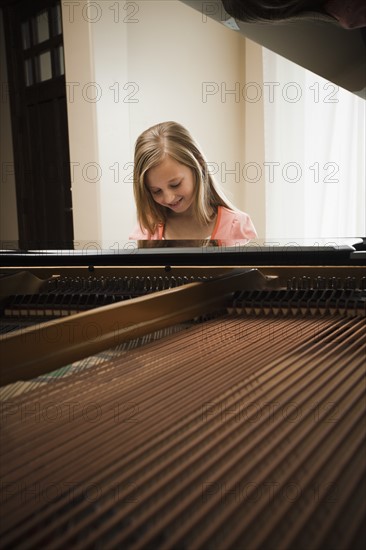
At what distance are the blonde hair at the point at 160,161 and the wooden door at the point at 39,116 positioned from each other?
2.13 metres

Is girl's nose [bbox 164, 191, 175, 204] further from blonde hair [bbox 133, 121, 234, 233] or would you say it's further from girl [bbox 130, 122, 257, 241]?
blonde hair [bbox 133, 121, 234, 233]

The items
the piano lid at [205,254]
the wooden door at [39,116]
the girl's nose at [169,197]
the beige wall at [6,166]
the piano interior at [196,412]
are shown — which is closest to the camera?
the piano interior at [196,412]

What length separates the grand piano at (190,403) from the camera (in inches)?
15.6

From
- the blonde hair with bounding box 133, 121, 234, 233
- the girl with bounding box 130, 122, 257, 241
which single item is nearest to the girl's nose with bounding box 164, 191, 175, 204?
the girl with bounding box 130, 122, 257, 241

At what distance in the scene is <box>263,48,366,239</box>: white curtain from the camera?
12.3 ft

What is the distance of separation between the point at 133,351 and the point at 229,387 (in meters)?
0.27

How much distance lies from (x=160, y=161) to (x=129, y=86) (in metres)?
1.89

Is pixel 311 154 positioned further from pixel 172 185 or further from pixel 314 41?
pixel 314 41

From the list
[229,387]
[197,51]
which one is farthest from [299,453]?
[197,51]

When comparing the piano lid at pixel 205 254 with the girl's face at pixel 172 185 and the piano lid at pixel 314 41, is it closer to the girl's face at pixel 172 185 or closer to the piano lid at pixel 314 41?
the piano lid at pixel 314 41

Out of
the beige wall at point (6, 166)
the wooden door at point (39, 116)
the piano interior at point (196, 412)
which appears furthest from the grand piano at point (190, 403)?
the beige wall at point (6, 166)

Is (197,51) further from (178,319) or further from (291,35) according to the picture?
(178,319)

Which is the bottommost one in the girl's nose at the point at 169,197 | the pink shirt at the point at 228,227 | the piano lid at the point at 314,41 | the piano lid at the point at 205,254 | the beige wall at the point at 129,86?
the piano lid at the point at 205,254

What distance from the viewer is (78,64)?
3.68 metres
